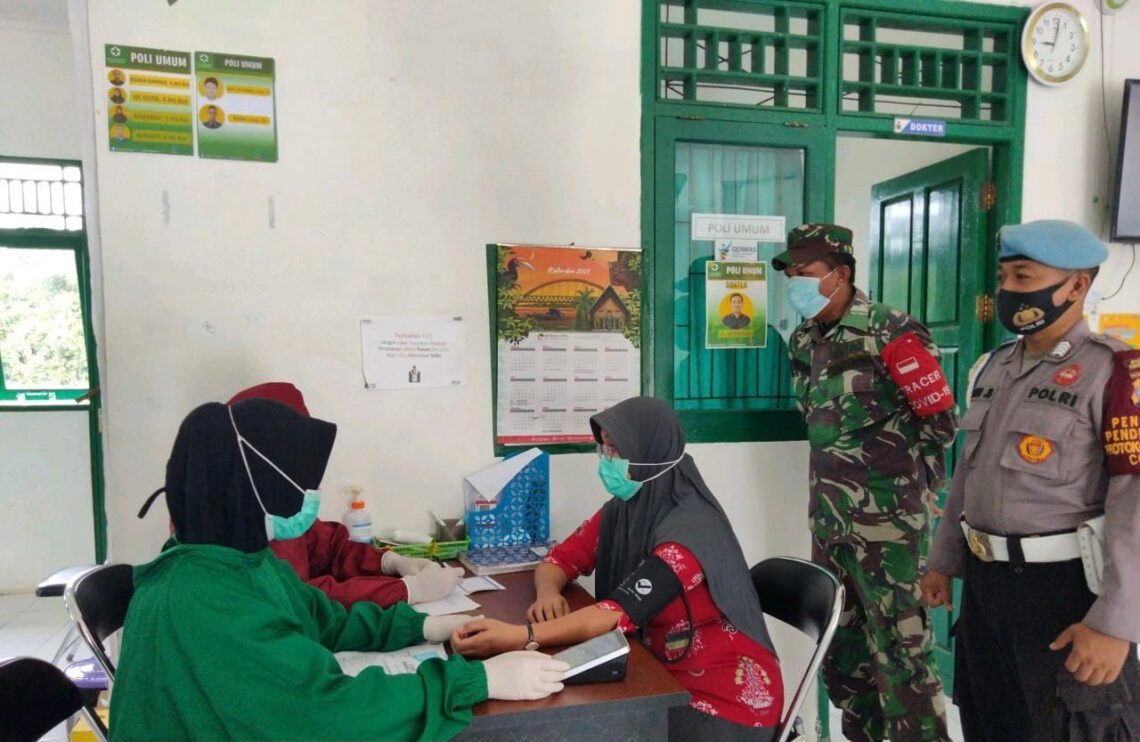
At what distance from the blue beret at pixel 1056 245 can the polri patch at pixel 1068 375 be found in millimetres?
216

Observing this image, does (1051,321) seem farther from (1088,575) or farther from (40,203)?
(40,203)

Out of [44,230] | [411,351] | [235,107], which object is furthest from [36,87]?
[411,351]

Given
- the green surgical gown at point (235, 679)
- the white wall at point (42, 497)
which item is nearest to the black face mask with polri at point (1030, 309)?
the green surgical gown at point (235, 679)

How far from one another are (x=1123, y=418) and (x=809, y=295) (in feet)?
3.22

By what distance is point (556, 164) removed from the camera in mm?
2523

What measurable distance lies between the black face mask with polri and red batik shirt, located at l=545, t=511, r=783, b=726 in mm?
909

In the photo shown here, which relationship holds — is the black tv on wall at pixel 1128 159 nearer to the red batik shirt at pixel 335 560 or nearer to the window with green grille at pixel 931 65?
the window with green grille at pixel 931 65

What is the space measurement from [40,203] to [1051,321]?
4551 millimetres

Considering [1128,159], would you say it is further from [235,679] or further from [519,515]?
[235,679]

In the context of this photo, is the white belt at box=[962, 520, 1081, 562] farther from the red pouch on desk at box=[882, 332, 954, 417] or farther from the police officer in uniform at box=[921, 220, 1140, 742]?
the red pouch on desk at box=[882, 332, 954, 417]

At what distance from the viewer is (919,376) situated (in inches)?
85.8

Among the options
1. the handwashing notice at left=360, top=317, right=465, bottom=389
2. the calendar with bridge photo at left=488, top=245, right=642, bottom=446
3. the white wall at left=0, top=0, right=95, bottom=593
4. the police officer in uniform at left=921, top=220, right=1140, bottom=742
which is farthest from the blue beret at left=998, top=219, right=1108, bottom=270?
the white wall at left=0, top=0, right=95, bottom=593

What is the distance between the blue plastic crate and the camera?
2.34m

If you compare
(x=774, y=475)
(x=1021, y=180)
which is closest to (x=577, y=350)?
(x=774, y=475)
